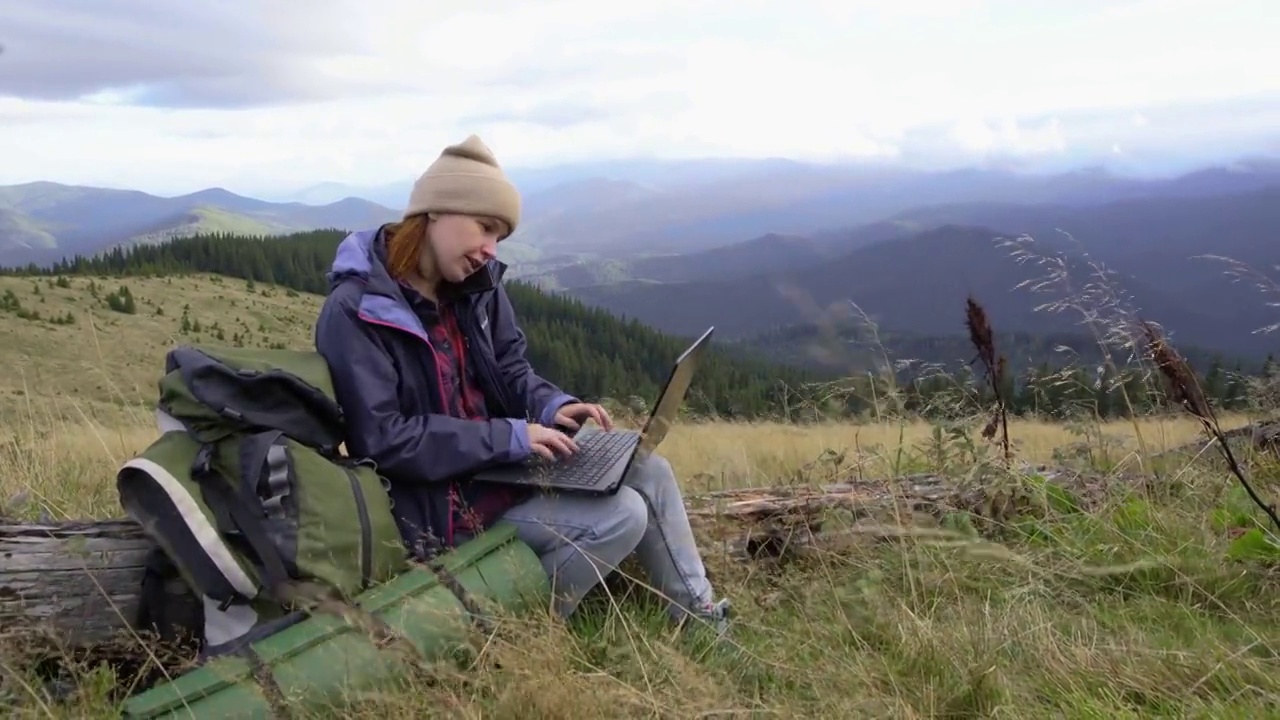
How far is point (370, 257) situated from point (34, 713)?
1698 millimetres

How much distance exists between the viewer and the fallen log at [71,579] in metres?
2.82

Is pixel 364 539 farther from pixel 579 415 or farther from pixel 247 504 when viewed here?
pixel 579 415

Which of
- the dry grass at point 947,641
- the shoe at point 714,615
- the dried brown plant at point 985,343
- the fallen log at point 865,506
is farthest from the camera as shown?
the dried brown plant at point 985,343

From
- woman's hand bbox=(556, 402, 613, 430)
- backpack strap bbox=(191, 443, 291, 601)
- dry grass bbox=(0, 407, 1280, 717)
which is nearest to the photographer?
dry grass bbox=(0, 407, 1280, 717)

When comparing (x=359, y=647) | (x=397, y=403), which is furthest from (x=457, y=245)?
(x=359, y=647)

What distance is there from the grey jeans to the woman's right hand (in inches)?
6.3

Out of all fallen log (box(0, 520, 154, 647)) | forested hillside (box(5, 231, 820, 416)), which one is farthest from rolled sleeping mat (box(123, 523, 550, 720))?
forested hillside (box(5, 231, 820, 416))

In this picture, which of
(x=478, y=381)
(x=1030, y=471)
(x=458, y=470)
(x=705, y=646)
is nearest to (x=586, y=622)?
(x=705, y=646)

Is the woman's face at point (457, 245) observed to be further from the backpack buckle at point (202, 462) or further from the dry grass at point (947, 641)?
the dry grass at point (947, 641)

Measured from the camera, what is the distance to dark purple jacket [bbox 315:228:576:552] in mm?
3057

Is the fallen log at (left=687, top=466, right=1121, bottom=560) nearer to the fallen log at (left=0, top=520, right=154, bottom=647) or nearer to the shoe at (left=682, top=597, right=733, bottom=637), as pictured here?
the shoe at (left=682, top=597, right=733, bottom=637)

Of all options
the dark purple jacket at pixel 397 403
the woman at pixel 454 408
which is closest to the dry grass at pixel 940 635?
the woman at pixel 454 408

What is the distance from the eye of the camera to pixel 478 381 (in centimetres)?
362

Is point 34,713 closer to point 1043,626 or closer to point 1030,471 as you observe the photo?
point 1043,626
